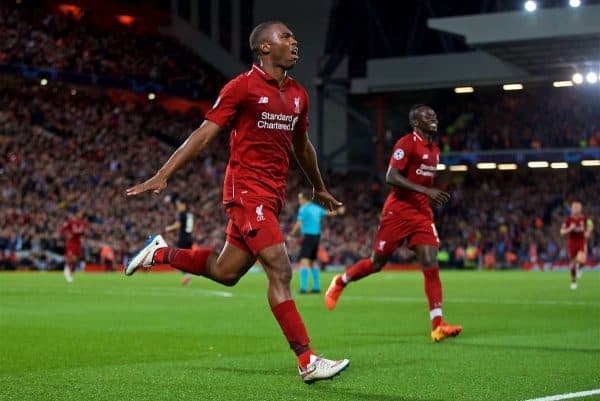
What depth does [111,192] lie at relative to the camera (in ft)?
146

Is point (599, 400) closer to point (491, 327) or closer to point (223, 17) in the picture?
point (491, 327)

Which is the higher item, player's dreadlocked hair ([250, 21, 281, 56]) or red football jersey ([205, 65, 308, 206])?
player's dreadlocked hair ([250, 21, 281, 56])

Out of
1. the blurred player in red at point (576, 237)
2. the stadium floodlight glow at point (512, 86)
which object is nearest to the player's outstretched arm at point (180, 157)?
the blurred player in red at point (576, 237)

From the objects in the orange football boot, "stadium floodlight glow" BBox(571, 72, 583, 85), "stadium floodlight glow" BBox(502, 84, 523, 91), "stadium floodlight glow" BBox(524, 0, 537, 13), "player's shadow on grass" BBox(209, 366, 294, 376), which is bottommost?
the orange football boot

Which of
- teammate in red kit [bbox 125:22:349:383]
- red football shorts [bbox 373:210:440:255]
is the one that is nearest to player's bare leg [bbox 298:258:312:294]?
red football shorts [bbox 373:210:440:255]

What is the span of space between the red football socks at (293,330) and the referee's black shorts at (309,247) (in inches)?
572

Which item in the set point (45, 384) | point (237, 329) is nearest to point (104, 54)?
point (237, 329)

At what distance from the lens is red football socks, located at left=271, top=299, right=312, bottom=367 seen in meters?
7.49

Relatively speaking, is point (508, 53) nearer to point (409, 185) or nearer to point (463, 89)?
point (463, 89)

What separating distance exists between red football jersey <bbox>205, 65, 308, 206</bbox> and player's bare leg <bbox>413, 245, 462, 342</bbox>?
3.92 m

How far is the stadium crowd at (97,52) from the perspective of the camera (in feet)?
154

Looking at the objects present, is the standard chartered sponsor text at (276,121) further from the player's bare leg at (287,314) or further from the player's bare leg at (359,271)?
the player's bare leg at (359,271)

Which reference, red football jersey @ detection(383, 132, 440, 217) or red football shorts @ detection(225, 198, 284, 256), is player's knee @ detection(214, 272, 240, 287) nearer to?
red football shorts @ detection(225, 198, 284, 256)

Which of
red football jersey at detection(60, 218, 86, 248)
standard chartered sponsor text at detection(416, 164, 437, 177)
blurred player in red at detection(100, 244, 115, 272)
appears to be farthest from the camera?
blurred player in red at detection(100, 244, 115, 272)
